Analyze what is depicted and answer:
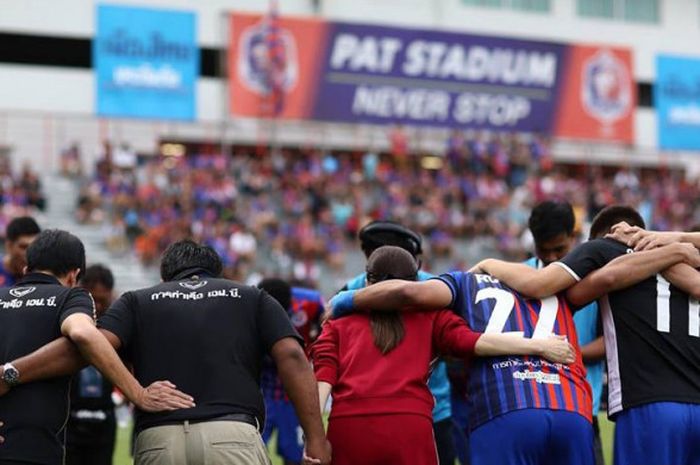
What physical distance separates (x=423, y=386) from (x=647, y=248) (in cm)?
134

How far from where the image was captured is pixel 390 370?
6289 millimetres

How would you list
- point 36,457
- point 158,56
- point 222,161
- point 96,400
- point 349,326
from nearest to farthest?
point 36,457, point 349,326, point 96,400, point 222,161, point 158,56

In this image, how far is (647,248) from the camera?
6.54 meters

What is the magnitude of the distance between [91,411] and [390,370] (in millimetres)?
3006

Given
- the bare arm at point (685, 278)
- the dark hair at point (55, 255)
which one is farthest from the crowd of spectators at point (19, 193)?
the bare arm at point (685, 278)

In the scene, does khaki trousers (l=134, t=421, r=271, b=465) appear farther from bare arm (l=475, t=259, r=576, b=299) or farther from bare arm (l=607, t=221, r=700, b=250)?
bare arm (l=607, t=221, r=700, b=250)

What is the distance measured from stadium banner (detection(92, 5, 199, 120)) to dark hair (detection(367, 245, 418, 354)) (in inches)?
1156

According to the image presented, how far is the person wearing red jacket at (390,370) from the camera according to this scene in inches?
244

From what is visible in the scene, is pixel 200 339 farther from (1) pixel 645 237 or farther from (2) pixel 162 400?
(1) pixel 645 237

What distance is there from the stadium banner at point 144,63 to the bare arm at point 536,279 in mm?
29625

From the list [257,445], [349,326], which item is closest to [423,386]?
[349,326]

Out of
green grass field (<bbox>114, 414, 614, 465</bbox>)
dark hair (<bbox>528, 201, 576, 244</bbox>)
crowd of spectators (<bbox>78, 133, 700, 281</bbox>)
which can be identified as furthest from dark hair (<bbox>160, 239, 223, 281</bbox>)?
crowd of spectators (<bbox>78, 133, 700, 281</bbox>)

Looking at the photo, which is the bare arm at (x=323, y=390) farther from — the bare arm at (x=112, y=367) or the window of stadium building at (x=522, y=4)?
the window of stadium building at (x=522, y=4)

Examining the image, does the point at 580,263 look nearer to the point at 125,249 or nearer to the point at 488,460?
the point at 488,460
